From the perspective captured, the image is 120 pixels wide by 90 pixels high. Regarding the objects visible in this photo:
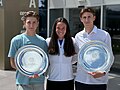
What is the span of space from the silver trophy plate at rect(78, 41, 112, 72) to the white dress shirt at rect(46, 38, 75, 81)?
0.67 feet

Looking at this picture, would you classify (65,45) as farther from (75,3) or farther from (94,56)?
(75,3)

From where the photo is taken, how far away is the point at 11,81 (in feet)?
26.1

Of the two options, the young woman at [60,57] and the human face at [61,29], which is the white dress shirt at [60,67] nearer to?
the young woman at [60,57]

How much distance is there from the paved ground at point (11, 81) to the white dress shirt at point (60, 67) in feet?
12.2

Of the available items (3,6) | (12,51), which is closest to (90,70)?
(12,51)

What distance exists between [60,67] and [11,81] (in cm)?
461

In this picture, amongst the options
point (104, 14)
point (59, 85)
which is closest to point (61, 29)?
point (59, 85)

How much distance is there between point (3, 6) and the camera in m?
9.62

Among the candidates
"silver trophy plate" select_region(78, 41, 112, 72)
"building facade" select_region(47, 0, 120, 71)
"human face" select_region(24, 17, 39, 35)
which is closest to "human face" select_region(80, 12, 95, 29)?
"silver trophy plate" select_region(78, 41, 112, 72)

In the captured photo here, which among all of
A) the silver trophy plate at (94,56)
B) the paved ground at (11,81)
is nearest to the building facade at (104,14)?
the paved ground at (11,81)

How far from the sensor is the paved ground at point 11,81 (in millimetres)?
7227

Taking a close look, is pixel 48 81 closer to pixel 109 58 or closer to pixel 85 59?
pixel 85 59

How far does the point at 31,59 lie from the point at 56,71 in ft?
1.13

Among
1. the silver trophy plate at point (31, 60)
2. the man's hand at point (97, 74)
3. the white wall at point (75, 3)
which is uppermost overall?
the white wall at point (75, 3)
